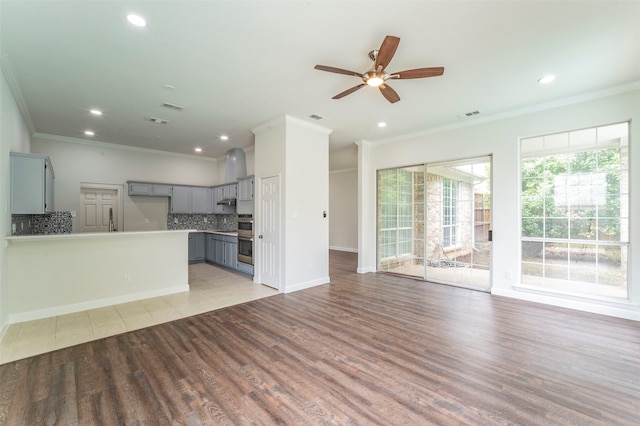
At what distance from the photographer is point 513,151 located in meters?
4.50

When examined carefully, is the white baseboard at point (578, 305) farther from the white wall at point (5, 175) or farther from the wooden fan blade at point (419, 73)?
the white wall at point (5, 175)

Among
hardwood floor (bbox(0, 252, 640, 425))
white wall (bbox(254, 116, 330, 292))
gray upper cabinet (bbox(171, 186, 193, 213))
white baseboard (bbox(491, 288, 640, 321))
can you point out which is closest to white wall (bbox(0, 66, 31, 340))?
hardwood floor (bbox(0, 252, 640, 425))

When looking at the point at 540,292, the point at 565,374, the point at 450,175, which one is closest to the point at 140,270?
the point at 565,374

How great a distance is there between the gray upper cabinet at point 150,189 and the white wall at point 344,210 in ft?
18.4

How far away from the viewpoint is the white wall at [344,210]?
9836 millimetres

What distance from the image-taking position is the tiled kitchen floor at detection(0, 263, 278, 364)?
9.48 feet

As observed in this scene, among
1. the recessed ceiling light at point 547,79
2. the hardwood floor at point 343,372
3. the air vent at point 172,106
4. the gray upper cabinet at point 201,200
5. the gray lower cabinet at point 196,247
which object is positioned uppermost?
the air vent at point 172,106

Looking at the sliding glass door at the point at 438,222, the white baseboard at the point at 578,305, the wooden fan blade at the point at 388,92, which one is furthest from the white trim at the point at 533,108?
the white baseboard at the point at 578,305

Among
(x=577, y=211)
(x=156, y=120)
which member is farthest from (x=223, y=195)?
(x=577, y=211)

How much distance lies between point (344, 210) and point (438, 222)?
16.0ft

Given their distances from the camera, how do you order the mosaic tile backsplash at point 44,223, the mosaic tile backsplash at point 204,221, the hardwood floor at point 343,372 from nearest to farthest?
the hardwood floor at point 343,372, the mosaic tile backsplash at point 44,223, the mosaic tile backsplash at point 204,221

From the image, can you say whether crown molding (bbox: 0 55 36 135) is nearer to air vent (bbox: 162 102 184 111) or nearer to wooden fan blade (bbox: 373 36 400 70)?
air vent (bbox: 162 102 184 111)

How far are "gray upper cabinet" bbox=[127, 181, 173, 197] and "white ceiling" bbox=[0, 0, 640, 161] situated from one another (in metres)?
2.34

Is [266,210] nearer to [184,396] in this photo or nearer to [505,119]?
[184,396]
